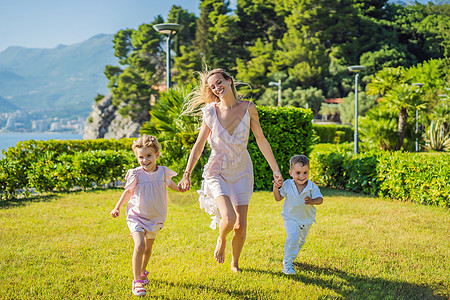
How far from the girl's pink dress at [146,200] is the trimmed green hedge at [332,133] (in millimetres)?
22974

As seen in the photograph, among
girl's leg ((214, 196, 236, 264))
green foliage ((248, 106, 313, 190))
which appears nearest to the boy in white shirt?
girl's leg ((214, 196, 236, 264))

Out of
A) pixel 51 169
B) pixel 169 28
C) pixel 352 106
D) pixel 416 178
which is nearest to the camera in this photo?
pixel 416 178

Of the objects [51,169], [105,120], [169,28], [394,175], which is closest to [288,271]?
[394,175]

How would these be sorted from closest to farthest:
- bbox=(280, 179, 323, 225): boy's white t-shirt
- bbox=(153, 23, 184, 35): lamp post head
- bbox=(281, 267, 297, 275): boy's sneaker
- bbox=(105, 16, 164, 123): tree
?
bbox=(281, 267, 297, 275): boy's sneaker
bbox=(280, 179, 323, 225): boy's white t-shirt
bbox=(153, 23, 184, 35): lamp post head
bbox=(105, 16, 164, 123): tree

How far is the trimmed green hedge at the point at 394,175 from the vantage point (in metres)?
7.96

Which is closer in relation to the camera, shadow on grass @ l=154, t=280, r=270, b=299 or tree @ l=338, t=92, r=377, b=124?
shadow on grass @ l=154, t=280, r=270, b=299

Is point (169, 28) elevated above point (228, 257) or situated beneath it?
elevated above

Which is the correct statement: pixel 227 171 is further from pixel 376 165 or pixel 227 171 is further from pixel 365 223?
pixel 376 165

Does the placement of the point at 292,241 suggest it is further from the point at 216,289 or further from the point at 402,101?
the point at 402,101

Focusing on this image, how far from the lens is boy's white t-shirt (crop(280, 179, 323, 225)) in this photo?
4.29 meters

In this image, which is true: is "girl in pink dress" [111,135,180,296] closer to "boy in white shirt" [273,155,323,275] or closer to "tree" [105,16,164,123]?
"boy in white shirt" [273,155,323,275]

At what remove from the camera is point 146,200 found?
381 centimetres

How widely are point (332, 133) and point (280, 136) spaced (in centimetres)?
1954

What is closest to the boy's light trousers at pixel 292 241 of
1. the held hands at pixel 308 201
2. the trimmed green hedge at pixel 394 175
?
the held hands at pixel 308 201
